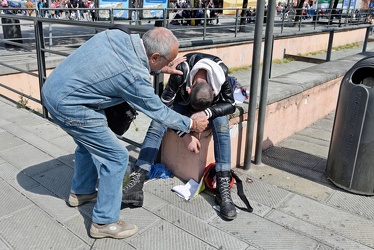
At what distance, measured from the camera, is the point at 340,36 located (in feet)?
55.7

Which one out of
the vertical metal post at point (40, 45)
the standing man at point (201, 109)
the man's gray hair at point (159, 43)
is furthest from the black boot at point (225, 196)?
the vertical metal post at point (40, 45)

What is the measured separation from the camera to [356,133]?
9.76ft

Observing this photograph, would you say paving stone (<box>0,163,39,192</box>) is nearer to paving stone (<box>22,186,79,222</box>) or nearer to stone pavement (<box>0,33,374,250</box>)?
stone pavement (<box>0,33,374,250</box>)

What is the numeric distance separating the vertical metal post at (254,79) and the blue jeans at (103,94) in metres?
1.11

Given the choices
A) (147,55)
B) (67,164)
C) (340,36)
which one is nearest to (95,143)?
(147,55)

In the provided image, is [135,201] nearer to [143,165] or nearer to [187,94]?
[143,165]

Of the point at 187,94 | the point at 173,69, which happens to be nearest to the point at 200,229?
the point at 187,94

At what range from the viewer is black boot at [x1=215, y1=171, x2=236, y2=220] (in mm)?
2672

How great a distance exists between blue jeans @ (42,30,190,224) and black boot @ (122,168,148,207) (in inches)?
16.2

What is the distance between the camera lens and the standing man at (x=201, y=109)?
2809mm

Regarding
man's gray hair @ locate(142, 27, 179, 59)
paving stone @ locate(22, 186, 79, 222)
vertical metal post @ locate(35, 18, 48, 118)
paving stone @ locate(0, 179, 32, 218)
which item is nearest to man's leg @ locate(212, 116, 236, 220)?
man's gray hair @ locate(142, 27, 179, 59)

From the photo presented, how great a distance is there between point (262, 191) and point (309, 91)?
2.02 m

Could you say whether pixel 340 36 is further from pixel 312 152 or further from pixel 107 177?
pixel 107 177

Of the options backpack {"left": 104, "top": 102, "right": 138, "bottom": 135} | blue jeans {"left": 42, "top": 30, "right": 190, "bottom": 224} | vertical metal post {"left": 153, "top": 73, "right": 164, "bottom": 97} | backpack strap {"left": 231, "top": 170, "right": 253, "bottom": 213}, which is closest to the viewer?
blue jeans {"left": 42, "top": 30, "right": 190, "bottom": 224}
